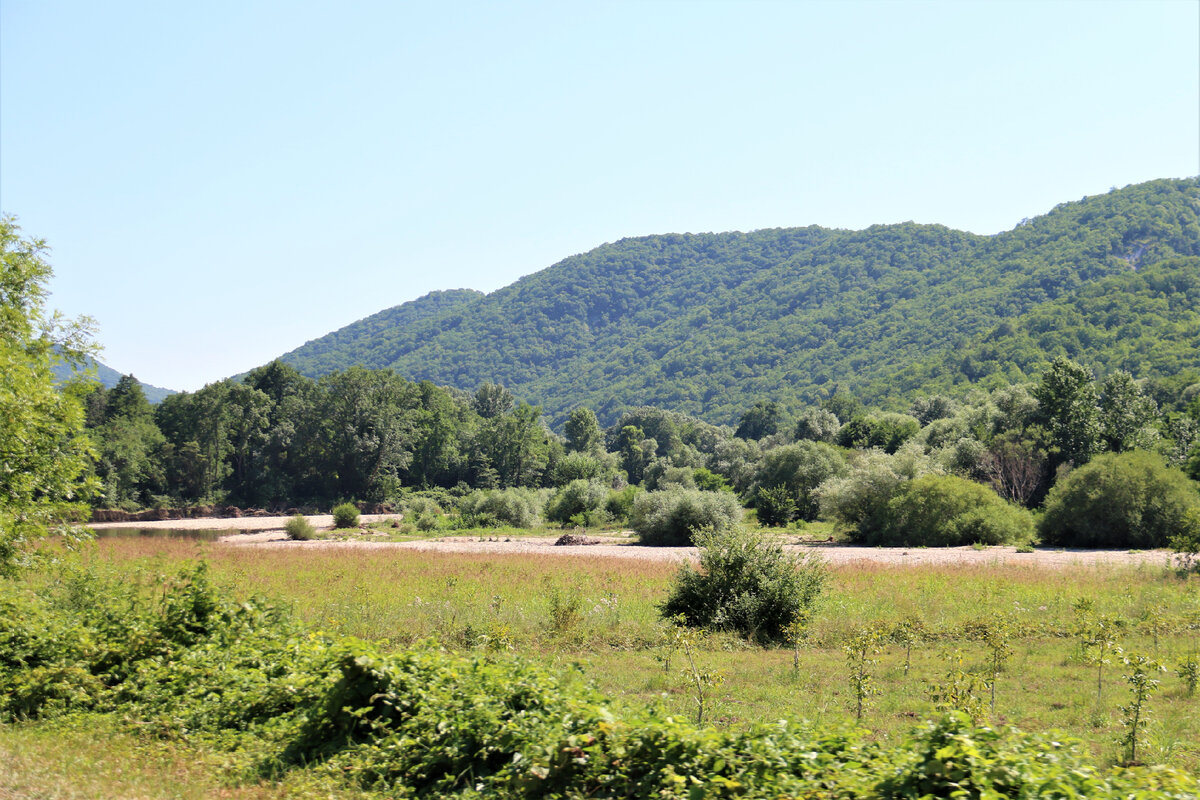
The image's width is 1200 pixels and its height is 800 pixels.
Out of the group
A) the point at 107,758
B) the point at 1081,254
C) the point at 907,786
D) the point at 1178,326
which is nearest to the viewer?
the point at 907,786

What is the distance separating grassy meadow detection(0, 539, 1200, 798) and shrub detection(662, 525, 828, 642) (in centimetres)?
69

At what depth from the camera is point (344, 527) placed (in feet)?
191

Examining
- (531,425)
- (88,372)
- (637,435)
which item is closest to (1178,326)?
(637,435)

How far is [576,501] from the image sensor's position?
197 ft

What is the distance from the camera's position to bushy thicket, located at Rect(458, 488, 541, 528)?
198 ft

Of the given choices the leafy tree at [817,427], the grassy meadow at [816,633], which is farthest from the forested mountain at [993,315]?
the grassy meadow at [816,633]

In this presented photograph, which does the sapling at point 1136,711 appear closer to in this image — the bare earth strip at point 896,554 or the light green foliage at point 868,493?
the bare earth strip at point 896,554

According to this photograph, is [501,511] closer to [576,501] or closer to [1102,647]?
[576,501]

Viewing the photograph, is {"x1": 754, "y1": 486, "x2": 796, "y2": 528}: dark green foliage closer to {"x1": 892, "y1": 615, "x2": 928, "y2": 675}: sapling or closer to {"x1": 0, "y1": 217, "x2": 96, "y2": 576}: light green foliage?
{"x1": 892, "y1": 615, "x2": 928, "y2": 675}: sapling

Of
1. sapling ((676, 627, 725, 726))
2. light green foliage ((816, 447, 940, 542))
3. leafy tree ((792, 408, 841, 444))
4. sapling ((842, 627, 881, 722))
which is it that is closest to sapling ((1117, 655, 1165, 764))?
sapling ((842, 627, 881, 722))

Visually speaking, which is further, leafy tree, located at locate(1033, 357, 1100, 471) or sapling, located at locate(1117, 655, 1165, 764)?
leafy tree, located at locate(1033, 357, 1100, 471)

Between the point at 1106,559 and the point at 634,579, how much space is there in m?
17.7

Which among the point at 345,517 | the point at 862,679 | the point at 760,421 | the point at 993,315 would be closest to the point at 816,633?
the point at 862,679

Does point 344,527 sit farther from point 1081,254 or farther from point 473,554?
point 1081,254
